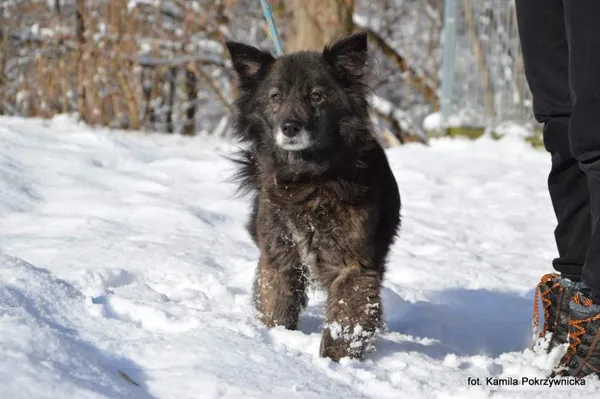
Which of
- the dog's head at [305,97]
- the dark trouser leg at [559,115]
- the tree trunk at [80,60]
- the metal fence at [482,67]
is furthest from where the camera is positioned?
the tree trunk at [80,60]

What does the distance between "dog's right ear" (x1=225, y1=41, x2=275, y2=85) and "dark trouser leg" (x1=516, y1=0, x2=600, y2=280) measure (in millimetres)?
1118

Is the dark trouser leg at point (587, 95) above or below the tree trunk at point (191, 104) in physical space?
above

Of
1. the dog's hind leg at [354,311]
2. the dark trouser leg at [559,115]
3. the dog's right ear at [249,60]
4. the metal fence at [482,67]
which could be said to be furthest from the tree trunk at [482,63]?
the dog's hind leg at [354,311]

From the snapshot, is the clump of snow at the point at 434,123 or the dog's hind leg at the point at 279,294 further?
the clump of snow at the point at 434,123

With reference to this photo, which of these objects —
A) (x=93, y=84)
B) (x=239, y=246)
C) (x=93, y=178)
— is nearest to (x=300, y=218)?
(x=239, y=246)

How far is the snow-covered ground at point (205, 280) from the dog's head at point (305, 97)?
0.77 m

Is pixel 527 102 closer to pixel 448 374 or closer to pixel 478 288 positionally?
pixel 478 288

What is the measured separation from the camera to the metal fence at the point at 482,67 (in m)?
8.95

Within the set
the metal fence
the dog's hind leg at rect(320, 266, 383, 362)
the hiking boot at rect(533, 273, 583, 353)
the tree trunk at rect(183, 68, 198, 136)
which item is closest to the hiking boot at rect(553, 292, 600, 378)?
the hiking boot at rect(533, 273, 583, 353)

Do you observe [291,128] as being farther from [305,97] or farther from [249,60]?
[249,60]

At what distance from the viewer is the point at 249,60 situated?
3.59m

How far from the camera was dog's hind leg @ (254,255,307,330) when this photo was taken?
3.38 meters

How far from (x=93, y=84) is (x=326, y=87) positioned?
7.62m

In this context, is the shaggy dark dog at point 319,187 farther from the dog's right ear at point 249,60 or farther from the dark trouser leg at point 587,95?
the dark trouser leg at point 587,95
